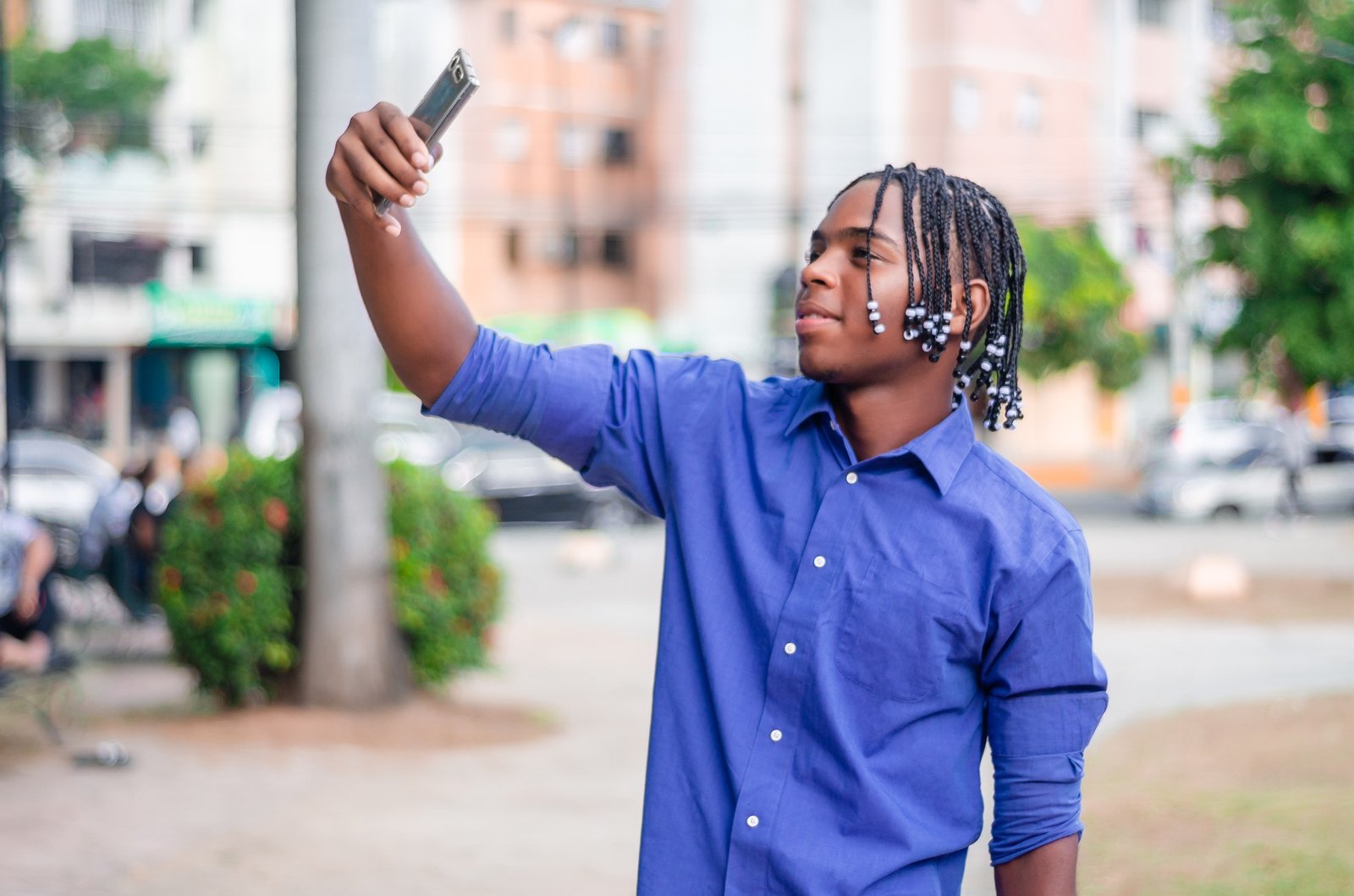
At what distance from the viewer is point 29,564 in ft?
25.3

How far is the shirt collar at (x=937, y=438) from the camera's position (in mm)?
2193

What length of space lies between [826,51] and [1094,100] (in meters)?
7.37

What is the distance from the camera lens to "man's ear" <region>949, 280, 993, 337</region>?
7.56 feet

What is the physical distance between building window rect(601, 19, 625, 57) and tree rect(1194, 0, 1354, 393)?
91.1ft

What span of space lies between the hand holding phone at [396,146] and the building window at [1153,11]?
45.5 m

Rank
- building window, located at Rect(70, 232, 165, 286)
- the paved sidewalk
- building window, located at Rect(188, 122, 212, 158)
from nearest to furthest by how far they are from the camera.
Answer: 1. the paved sidewalk
2. building window, located at Rect(70, 232, 165, 286)
3. building window, located at Rect(188, 122, 212, 158)

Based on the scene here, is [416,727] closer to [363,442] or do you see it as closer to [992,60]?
[363,442]

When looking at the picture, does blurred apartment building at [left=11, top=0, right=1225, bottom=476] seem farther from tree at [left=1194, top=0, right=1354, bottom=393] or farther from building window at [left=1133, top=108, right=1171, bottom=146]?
tree at [left=1194, top=0, right=1354, bottom=393]

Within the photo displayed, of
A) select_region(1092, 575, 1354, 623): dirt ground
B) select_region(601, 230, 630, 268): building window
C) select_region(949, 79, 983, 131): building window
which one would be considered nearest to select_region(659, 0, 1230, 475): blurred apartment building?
select_region(949, 79, 983, 131): building window

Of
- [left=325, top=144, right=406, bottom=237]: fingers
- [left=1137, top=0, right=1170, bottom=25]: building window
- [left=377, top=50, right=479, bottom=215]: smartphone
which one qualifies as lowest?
[left=325, top=144, right=406, bottom=237]: fingers

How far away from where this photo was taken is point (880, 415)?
229 cm

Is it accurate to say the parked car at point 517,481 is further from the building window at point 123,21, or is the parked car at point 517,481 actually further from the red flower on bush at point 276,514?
the red flower on bush at point 276,514

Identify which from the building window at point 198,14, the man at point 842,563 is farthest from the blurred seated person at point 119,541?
the building window at point 198,14

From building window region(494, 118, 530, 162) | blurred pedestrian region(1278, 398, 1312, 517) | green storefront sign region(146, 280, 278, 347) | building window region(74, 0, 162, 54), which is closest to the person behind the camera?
blurred pedestrian region(1278, 398, 1312, 517)
